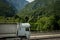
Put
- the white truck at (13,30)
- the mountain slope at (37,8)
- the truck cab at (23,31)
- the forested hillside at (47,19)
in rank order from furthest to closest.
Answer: the mountain slope at (37,8) → the forested hillside at (47,19) → the truck cab at (23,31) → the white truck at (13,30)

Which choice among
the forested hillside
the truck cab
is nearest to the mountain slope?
the forested hillside

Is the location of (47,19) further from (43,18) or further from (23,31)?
(23,31)

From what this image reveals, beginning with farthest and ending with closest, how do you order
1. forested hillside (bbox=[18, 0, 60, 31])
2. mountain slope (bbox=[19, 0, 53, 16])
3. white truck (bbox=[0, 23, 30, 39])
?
mountain slope (bbox=[19, 0, 53, 16]) → forested hillside (bbox=[18, 0, 60, 31]) → white truck (bbox=[0, 23, 30, 39])

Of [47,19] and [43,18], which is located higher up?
[43,18]

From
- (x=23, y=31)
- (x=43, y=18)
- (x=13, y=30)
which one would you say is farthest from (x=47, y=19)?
(x=13, y=30)

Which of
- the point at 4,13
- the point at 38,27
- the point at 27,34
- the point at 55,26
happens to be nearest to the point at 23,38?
the point at 27,34

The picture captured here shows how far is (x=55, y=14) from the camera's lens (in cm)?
3098

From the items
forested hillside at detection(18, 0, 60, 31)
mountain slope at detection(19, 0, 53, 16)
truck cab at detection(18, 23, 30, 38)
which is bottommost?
truck cab at detection(18, 23, 30, 38)

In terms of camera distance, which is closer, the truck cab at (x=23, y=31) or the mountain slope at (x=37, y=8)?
the truck cab at (x=23, y=31)

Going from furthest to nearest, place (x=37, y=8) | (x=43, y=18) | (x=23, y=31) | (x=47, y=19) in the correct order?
(x=37, y=8), (x=43, y=18), (x=47, y=19), (x=23, y=31)

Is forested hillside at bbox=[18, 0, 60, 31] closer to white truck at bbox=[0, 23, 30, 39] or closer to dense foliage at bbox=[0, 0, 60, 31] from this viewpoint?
dense foliage at bbox=[0, 0, 60, 31]

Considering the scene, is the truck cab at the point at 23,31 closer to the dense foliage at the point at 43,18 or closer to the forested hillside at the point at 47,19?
the dense foliage at the point at 43,18

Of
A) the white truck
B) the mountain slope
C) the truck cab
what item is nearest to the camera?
the white truck

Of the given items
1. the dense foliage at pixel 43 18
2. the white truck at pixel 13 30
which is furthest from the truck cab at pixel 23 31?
the dense foliage at pixel 43 18
